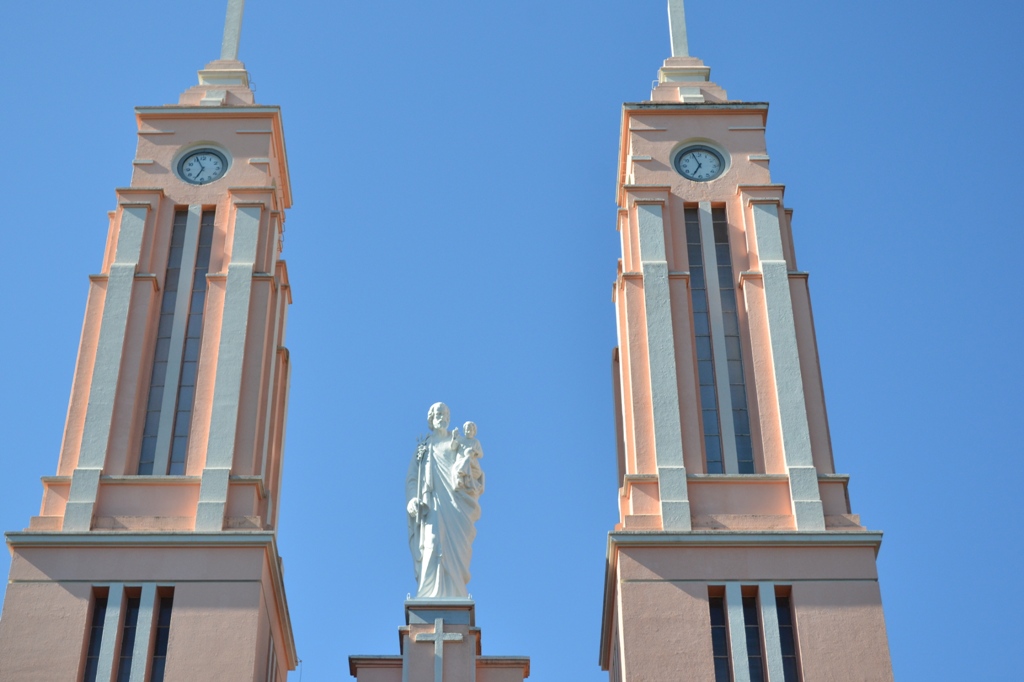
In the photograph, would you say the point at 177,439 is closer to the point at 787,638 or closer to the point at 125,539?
the point at 125,539

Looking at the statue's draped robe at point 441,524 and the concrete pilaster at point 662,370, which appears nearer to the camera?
the concrete pilaster at point 662,370

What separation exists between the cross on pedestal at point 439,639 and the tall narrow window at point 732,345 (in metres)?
5.29

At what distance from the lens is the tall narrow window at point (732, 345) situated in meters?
29.9

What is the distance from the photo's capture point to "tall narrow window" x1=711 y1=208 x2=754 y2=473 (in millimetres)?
29906

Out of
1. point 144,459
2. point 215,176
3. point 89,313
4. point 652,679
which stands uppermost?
point 215,176

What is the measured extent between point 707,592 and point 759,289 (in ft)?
19.6

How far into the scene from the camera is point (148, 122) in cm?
3381

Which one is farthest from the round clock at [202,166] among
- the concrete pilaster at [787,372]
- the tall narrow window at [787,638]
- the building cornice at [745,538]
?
the tall narrow window at [787,638]

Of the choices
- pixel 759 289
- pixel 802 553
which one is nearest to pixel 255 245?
pixel 759 289

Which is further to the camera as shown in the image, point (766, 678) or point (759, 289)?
point (759, 289)

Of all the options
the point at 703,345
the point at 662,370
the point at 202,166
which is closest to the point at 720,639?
the point at 662,370

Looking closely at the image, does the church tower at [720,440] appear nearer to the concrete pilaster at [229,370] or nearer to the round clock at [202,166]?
the concrete pilaster at [229,370]

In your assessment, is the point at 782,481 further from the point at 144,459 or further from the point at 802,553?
the point at 144,459

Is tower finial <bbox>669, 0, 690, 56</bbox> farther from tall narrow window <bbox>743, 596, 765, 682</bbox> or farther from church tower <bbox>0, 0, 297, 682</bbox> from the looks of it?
tall narrow window <bbox>743, 596, 765, 682</bbox>
